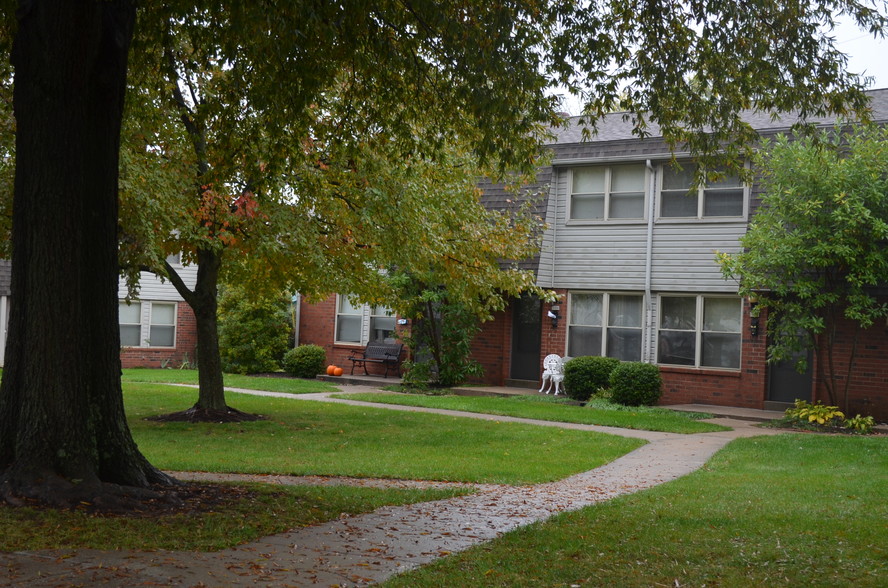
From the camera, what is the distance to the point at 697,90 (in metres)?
10.9

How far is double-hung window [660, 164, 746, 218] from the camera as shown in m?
20.5

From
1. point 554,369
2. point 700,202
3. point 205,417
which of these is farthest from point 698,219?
point 205,417

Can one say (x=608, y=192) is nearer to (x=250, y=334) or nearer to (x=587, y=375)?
(x=587, y=375)

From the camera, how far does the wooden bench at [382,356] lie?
87.0ft

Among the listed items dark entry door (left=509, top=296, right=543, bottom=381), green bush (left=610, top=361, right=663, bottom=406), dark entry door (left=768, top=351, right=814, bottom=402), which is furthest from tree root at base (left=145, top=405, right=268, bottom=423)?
dark entry door (left=768, top=351, right=814, bottom=402)

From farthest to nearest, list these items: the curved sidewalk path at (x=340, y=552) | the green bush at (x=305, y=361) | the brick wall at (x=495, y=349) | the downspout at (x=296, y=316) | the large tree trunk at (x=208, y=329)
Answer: the downspout at (x=296, y=316)
the green bush at (x=305, y=361)
the brick wall at (x=495, y=349)
the large tree trunk at (x=208, y=329)
the curved sidewalk path at (x=340, y=552)

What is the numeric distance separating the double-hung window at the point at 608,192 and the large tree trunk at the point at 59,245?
15.5 m

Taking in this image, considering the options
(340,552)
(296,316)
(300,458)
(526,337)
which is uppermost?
(296,316)

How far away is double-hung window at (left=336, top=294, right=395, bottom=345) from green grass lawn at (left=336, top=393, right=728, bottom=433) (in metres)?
5.65

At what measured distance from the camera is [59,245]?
7.71 meters

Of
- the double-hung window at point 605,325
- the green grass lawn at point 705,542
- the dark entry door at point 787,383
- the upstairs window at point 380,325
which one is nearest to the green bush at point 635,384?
the double-hung window at point 605,325

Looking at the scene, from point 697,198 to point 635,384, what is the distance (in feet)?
14.3

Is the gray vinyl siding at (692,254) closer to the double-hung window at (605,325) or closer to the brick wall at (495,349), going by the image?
the double-hung window at (605,325)

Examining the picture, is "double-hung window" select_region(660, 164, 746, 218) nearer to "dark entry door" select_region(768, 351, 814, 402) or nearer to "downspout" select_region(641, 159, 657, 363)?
"downspout" select_region(641, 159, 657, 363)
